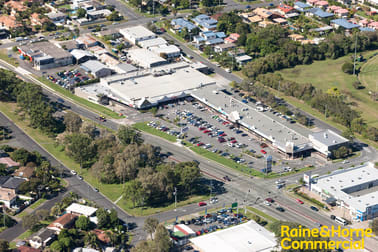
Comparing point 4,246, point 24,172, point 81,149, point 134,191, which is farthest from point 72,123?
point 4,246

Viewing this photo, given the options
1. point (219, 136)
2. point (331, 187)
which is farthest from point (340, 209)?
point (219, 136)

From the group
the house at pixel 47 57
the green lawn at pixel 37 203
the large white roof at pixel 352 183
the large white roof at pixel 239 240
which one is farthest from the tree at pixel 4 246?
the house at pixel 47 57

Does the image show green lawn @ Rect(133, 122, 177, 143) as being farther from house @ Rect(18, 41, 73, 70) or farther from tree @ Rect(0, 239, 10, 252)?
tree @ Rect(0, 239, 10, 252)

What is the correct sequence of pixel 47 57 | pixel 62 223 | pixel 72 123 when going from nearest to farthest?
pixel 62 223 < pixel 72 123 < pixel 47 57

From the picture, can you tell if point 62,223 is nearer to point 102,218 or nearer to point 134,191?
point 102,218

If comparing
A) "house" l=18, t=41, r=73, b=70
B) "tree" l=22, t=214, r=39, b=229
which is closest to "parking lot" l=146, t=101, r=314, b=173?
"house" l=18, t=41, r=73, b=70

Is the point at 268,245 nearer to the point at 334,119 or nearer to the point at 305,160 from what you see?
the point at 305,160

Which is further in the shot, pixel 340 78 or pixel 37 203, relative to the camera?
pixel 340 78
